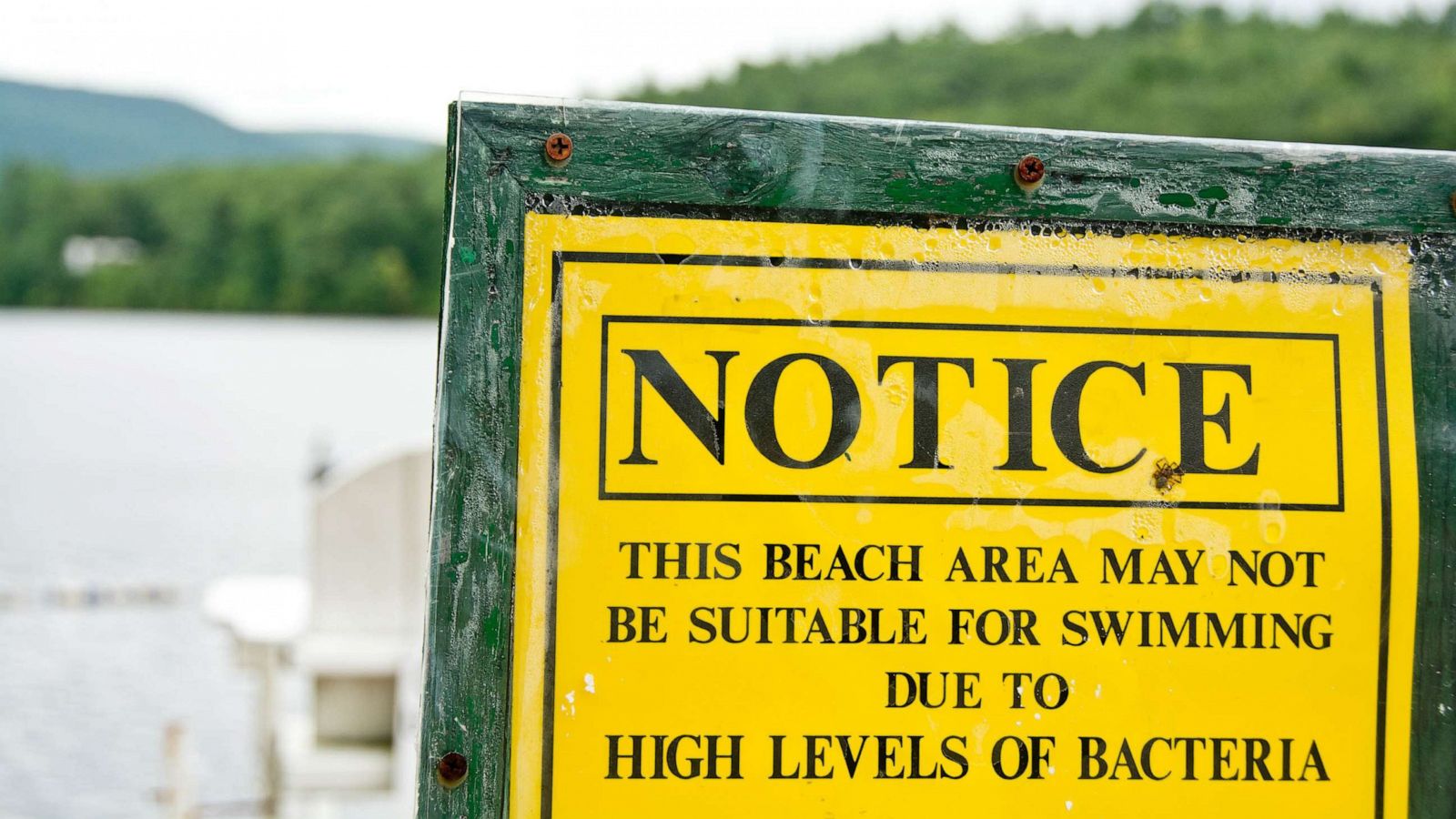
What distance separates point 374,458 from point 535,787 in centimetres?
497

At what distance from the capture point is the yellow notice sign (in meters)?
1.65

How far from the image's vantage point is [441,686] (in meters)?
1.61

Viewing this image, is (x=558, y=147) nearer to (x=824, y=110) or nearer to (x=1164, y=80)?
(x=824, y=110)

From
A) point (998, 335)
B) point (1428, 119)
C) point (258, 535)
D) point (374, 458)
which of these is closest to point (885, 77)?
point (1428, 119)

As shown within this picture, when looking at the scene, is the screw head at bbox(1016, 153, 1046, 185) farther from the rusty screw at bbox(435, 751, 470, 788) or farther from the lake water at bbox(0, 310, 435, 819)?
the lake water at bbox(0, 310, 435, 819)

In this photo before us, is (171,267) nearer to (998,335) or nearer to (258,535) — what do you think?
(258,535)

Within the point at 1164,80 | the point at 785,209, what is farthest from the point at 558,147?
the point at 1164,80

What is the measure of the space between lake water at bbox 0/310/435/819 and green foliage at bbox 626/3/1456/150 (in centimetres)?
2294

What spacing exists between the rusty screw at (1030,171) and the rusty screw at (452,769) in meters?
1.02

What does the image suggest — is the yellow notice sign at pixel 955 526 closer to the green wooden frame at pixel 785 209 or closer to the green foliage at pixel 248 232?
the green wooden frame at pixel 785 209

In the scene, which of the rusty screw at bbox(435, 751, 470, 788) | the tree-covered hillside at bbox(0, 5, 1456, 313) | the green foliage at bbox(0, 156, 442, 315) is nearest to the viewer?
the rusty screw at bbox(435, 751, 470, 788)

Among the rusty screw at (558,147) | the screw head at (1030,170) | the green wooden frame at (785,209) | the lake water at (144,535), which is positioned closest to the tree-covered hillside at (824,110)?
the lake water at (144,535)

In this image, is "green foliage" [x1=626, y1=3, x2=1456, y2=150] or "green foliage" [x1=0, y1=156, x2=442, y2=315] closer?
"green foliage" [x1=626, y1=3, x2=1456, y2=150]

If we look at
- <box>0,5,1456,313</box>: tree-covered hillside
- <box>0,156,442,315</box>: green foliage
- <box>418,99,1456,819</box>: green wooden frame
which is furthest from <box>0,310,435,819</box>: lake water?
<box>0,5,1456,313</box>: tree-covered hillside
